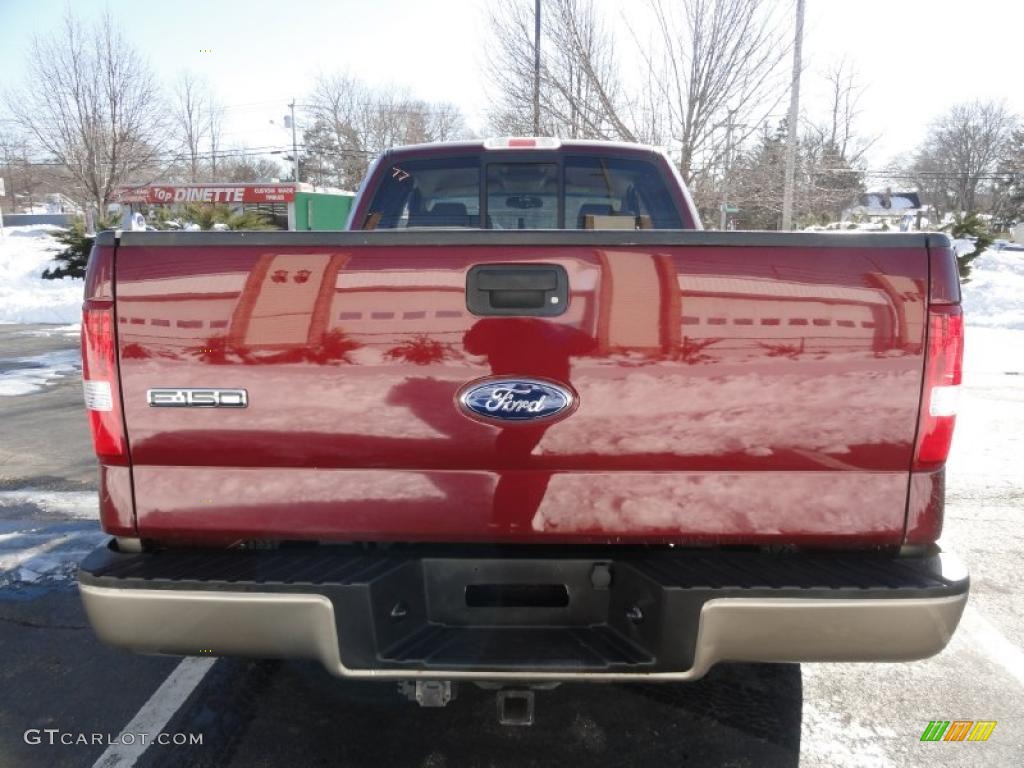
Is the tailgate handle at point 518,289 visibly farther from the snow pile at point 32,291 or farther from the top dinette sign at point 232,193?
the top dinette sign at point 232,193

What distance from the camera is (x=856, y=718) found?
278 centimetres

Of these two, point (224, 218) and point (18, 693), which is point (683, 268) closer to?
point (18, 693)

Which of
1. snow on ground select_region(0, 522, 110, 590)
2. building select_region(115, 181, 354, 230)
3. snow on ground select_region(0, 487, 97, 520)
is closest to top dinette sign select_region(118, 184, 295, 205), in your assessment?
building select_region(115, 181, 354, 230)

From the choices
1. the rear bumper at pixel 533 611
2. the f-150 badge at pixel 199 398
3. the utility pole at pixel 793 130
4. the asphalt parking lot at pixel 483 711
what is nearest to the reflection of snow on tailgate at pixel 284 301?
the f-150 badge at pixel 199 398

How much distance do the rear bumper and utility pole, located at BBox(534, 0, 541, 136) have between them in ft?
40.4

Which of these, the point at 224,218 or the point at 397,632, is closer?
the point at 397,632

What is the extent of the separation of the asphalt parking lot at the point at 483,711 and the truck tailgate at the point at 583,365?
1.05 meters

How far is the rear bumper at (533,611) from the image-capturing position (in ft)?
6.27

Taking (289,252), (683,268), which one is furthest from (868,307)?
(289,252)

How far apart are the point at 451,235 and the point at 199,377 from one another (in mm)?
746

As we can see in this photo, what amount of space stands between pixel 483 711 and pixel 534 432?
4.50ft

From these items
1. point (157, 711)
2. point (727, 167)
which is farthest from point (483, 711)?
point (727, 167)

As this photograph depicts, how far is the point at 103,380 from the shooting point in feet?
6.50
